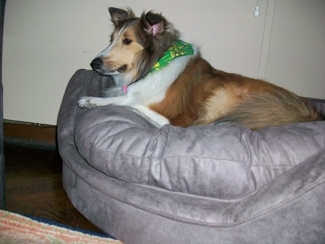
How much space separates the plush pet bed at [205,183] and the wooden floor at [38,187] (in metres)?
0.18

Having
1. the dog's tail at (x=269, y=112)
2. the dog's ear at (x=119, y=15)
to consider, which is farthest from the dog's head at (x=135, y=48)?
the dog's tail at (x=269, y=112)

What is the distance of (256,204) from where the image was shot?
3.43 feet

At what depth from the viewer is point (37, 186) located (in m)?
1.89

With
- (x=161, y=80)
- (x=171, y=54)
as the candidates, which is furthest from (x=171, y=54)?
(x=161, y=80)

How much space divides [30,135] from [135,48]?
4.50 ft

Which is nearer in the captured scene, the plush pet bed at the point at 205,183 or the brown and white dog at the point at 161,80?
the plush pet bed at the point at 205,183

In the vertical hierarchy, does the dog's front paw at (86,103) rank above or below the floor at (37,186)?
above

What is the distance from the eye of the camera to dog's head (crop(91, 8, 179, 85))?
6.80ft

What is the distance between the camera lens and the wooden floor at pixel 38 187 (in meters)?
1.55

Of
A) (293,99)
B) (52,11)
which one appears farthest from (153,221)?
(52,11)

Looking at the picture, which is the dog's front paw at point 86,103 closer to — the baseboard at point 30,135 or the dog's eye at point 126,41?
the dog's eye at point 126,41

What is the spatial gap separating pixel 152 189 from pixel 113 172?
20 cm

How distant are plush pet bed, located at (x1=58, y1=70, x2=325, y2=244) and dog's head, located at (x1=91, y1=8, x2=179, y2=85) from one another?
0.75 metres

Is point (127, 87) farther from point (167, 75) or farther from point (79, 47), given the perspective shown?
point (79, 47)
